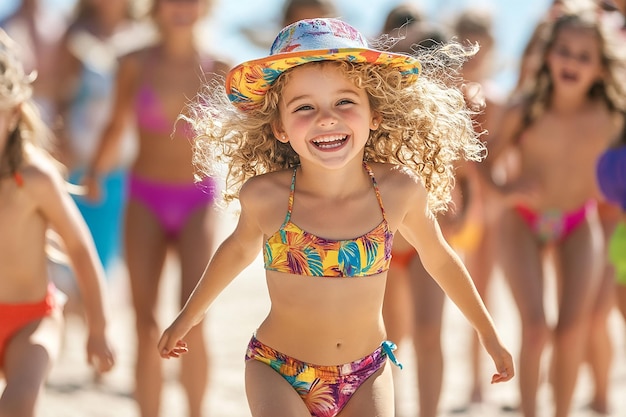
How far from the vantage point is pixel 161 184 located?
672 centimetres

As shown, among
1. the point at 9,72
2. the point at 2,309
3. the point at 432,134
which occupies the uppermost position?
the point at 9,72

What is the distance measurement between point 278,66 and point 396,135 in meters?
0.62

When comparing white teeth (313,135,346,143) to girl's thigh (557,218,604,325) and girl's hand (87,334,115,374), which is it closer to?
girl's hand (87,334,115,374)

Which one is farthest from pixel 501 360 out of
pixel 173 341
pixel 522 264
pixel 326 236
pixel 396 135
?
pixel 522 264

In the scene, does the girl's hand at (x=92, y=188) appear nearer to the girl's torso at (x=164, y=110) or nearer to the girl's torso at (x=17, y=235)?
the girl's torso at (x=164, y=110)

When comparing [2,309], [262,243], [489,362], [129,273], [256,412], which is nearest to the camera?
[256,412]

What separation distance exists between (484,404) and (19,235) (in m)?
3.63

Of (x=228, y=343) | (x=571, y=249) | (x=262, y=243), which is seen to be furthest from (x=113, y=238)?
(x=262, y=243)

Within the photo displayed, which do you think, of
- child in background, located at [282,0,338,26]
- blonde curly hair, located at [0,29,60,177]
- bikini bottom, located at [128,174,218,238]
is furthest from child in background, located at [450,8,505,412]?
blonde curly hair, located at [0,29,60,177]

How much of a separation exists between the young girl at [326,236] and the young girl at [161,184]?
176cm

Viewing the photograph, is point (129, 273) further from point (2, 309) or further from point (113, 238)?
point (113, 238)

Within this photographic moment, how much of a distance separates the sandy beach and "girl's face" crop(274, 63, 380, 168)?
9.63 feet

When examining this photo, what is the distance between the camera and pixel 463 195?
6.88 meters

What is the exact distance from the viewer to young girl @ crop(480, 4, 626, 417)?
649 centimetres
